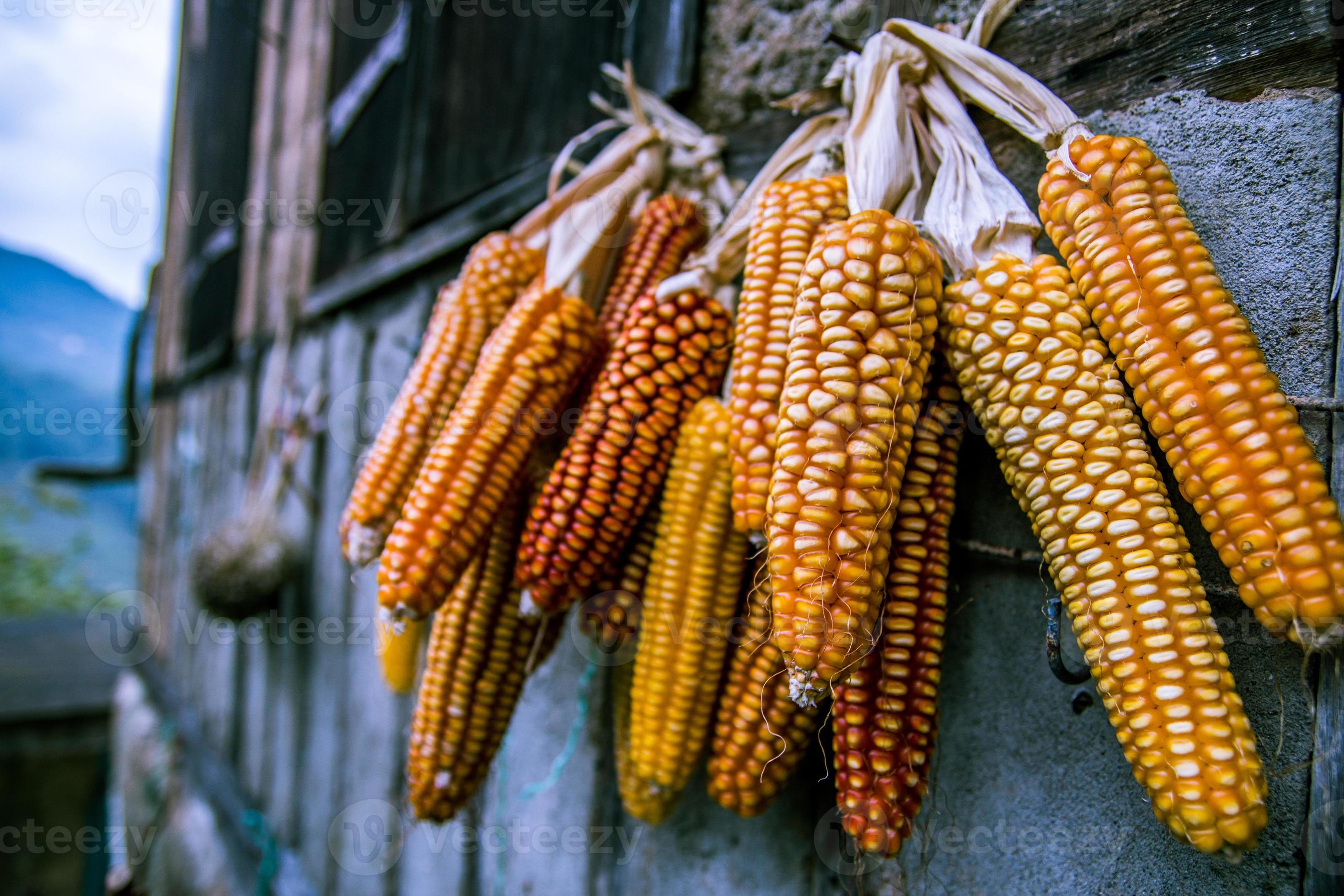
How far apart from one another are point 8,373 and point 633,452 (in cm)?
1381

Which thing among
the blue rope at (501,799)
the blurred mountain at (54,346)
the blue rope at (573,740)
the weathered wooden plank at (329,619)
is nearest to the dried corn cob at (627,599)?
the blue rope at (573,740)

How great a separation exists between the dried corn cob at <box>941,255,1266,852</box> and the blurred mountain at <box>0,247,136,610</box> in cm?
808

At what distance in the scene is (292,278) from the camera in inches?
149

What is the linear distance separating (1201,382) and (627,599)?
2.74ft

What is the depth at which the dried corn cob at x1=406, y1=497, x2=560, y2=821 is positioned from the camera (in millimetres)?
1177

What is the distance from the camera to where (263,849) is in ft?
11.4

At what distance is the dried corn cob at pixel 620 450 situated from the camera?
102 cm

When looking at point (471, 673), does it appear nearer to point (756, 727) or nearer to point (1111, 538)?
point (756, 727)

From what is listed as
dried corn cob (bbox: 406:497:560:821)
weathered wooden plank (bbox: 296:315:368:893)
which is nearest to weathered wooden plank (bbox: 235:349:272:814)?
weathered wooden plank (bbox: 296:315:368:893)

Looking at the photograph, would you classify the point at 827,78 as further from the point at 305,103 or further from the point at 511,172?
the point at 305,103

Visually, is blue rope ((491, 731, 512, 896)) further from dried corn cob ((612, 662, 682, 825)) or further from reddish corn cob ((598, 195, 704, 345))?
reddish corn cob ((598, 195, 704, 345))

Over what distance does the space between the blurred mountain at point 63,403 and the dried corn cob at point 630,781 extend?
7.44 metres

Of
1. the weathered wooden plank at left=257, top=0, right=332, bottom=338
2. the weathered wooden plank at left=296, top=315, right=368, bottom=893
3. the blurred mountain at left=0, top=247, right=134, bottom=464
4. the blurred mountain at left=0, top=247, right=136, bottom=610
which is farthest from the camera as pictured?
the blurred mountain at left=0, top=247, right=136, bottom=610

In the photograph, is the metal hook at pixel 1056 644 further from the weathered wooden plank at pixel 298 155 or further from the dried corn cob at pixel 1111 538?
the weathered wooden plank at pixel 298 155
